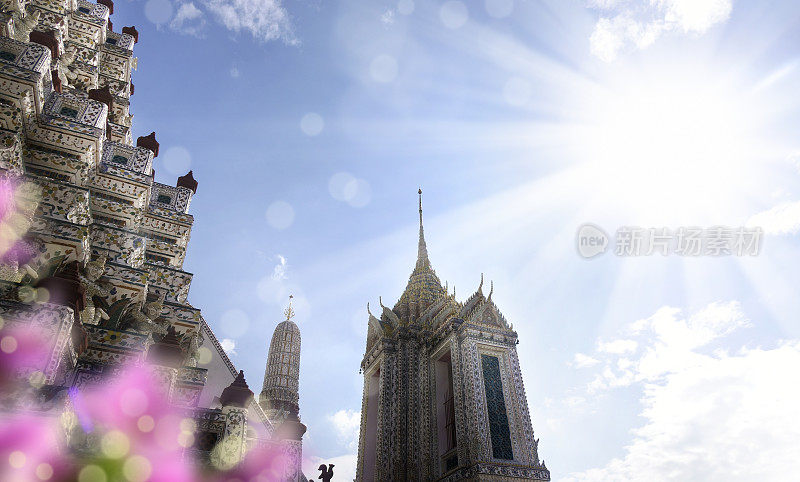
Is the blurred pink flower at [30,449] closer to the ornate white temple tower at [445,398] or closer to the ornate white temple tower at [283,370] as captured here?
the ornate white temple tower at [445,398]

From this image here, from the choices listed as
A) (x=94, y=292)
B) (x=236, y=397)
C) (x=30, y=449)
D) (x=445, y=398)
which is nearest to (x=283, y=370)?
(x=445, y=398)

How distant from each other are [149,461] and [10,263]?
104 inches

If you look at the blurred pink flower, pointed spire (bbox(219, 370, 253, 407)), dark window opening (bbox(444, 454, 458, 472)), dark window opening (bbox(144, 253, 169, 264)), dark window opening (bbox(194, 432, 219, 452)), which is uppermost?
dark window opening (bbox(144, 253, 169, 264))

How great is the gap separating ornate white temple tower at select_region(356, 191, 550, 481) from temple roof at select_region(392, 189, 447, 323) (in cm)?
11

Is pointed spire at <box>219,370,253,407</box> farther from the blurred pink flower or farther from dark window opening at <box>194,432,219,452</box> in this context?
the blurred pink flower

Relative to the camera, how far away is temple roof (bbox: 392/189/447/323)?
25031 mm

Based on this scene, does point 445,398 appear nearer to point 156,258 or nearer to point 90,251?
point 156,258

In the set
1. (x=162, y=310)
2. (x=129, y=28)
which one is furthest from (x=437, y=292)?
(x=162, y=310)

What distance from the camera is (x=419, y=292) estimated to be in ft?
84.7

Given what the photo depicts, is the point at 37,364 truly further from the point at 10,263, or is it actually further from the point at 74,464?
the point at 10,263

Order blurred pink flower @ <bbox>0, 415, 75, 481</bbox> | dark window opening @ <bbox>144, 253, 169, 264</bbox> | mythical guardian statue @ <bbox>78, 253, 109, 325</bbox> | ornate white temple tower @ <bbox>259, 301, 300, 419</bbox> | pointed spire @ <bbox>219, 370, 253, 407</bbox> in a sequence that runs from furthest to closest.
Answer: ornate white temple tower @ <bbox>259, 301, 300, 419</bbox> < dark window opening @ <bbox>144, 253, 169, 264</bbox> < pointed spire @ <bbox>219, 370, 253, 407</bbox> < mythical guardian statue @ <bbox>78, 253, 109, 325</bbox> < blurred pink flower @ <bbox>0, 415, 75, 481</bbox>

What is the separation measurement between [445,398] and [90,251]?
651 inches

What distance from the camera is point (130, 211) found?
7812 millimetres

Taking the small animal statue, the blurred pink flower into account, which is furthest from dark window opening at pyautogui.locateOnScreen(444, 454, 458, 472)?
the blurred pink flower
